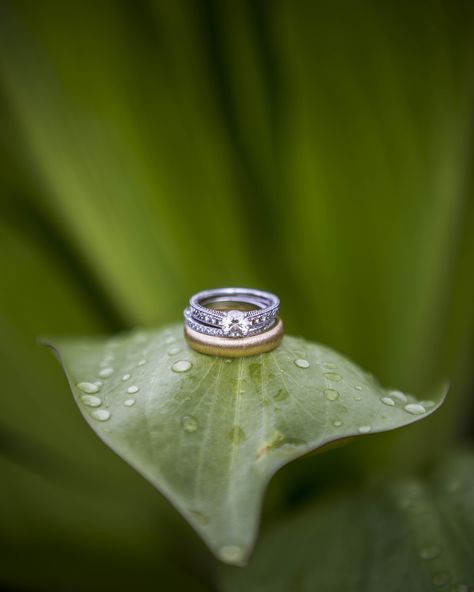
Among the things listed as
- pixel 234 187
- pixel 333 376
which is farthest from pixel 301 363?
pixel 234 187

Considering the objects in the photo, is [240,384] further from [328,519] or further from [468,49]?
[468,49]

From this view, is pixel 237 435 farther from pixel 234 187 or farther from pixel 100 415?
pixel 234 187

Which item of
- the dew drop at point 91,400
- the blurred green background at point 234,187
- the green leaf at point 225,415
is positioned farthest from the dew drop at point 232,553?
the blurred green background at point 234,187

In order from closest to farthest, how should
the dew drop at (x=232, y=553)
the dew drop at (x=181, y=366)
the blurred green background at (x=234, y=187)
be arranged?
the dew drop at (x=232, y=553) < the dew drop at (x=181, y=366) < the blurred green background at (x=234, y=187)

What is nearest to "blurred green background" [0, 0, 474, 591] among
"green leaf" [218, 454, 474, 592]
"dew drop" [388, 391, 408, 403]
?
"green leaf" [218, 454, 474, 592]

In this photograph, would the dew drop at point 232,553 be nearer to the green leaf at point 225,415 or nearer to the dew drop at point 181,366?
the green leaf at point 225,415

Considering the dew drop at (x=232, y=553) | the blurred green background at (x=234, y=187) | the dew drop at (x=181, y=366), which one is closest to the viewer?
the dew drop at (x=232, y=553)
